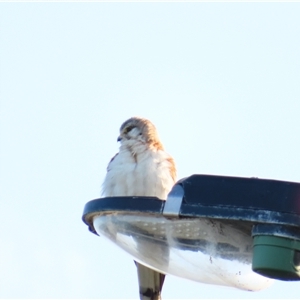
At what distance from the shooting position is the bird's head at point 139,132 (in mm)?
9117

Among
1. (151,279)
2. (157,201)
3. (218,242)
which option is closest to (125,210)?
(157,201)

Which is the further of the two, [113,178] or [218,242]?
[113,178]

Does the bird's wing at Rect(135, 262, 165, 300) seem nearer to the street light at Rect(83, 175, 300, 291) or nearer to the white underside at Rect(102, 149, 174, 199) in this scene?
the white underside at Rect(102, 149, 174, 199)

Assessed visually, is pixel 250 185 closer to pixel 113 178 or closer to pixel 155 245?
pixel 155 245

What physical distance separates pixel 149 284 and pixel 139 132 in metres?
1.77

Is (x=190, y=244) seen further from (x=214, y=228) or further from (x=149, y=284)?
(x=149, y=284)

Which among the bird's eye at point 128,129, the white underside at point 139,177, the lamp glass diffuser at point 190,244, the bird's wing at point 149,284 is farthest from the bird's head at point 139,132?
the lamp glass diffuser at point 190,244

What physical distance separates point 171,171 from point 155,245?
438 centimetres

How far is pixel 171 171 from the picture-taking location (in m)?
8.62

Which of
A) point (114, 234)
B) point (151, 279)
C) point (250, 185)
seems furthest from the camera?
point (151, 279)

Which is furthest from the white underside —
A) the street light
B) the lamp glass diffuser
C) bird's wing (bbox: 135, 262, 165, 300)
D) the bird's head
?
the lamp glass diffuser

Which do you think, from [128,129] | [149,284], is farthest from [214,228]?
[128,129]

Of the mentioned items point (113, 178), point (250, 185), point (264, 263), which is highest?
point (113, 178)

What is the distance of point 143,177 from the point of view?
27.7ft
